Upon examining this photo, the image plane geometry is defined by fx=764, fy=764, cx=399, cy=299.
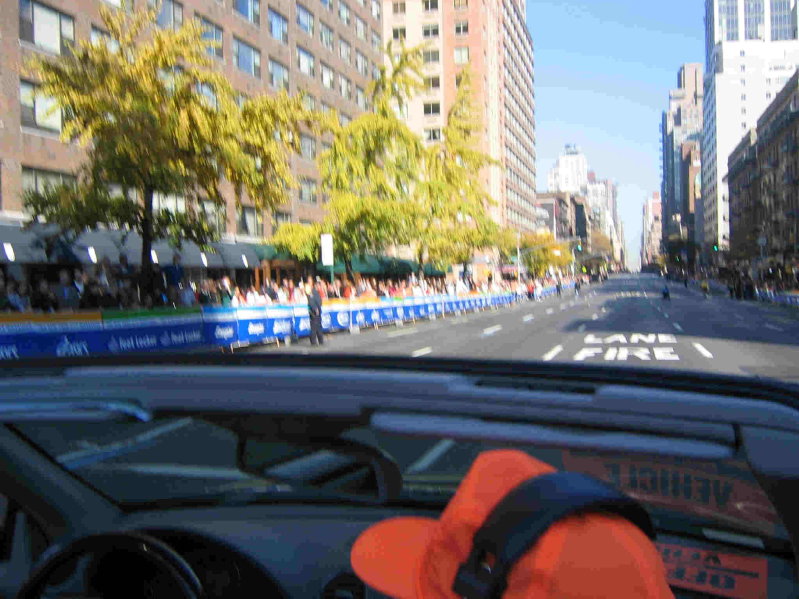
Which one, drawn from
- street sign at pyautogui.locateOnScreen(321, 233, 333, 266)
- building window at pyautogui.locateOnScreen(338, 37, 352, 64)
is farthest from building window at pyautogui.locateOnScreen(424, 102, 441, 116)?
street sign at pyautogui.locateOnScreen(321, 233, 333, 266)

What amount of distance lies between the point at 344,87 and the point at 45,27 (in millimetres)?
30491

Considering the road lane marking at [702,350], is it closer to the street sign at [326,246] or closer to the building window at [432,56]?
the street sign at [326,246]

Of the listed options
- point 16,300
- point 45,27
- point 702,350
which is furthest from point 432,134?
point 16,300

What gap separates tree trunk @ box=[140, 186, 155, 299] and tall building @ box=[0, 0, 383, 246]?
2.13 metres

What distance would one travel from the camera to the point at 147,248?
20.2m

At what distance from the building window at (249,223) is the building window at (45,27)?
13501mm

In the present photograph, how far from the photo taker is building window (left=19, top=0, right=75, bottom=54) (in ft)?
88.7

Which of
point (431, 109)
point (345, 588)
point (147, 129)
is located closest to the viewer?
point (345, 588)

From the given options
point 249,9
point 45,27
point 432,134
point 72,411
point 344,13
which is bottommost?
point 72,411

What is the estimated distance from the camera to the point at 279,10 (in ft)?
154

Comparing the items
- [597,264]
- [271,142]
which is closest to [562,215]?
[597,264]

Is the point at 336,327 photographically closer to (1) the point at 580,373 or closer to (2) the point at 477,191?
(2) the point at 477,191

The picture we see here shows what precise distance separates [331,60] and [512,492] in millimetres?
56085

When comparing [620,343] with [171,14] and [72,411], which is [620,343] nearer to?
[72,411]
